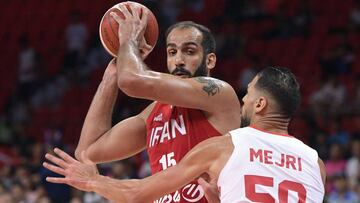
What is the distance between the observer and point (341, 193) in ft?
31.7

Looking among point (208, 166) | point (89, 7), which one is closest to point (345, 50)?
point (89, 7)

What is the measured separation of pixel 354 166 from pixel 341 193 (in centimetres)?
63

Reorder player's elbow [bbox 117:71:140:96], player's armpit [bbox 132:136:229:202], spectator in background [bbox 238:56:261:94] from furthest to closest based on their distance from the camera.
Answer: spectator in background [bbox 238:56:261:94]
player's elbow [bbox 117:71:140:96]
player's armpit [bbox 132:136:229:202]

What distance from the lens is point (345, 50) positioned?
42.6ft

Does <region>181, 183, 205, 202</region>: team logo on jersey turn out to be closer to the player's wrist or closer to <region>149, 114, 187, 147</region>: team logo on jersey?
<region>149, 114, 187, 147</region>: team logo on jersey

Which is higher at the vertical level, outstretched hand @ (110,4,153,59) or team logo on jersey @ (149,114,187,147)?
outstretched hand @ (110,4,153,59)

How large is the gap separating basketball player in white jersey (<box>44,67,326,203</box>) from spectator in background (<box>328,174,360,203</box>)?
579 cm

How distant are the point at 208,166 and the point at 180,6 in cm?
1262

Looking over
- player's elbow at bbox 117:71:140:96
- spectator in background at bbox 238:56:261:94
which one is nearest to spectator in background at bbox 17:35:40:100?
spectator in background at bbox 238:56:261:94

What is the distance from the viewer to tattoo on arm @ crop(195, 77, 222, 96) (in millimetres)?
4354

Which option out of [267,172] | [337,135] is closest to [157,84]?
[267,172]

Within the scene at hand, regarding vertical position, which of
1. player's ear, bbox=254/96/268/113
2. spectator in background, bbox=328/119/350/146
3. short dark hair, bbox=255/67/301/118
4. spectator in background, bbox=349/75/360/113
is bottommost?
player's ear, bbox=254/96/268/113

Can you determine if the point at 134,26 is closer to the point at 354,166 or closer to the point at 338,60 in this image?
the point at 354,166

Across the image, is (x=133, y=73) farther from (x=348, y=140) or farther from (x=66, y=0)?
(x=66, y=0)
